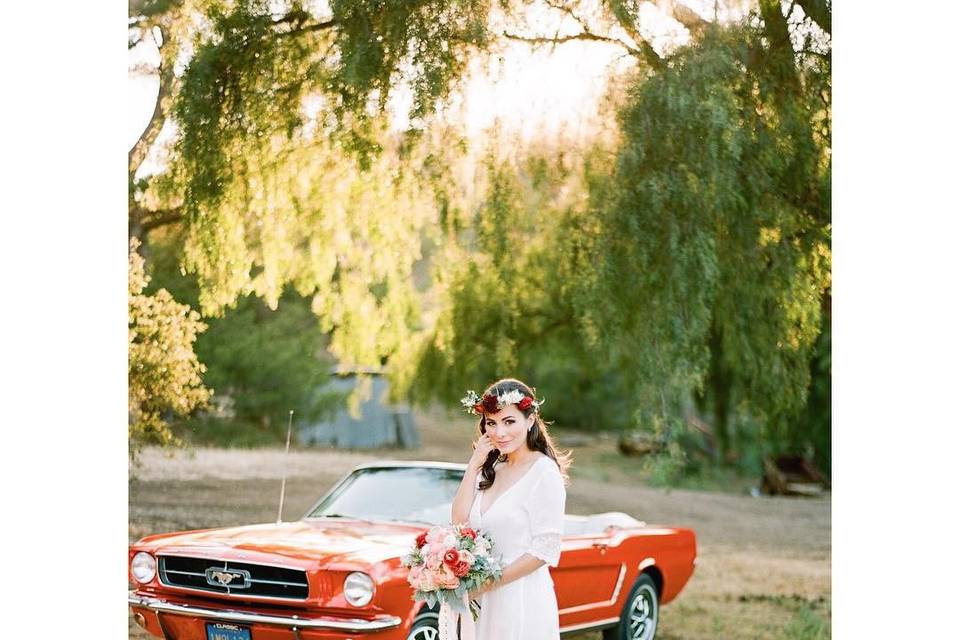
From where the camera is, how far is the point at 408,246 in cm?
862

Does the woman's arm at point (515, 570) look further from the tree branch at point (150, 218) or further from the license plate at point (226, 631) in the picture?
the tree branch at point (150, 218)

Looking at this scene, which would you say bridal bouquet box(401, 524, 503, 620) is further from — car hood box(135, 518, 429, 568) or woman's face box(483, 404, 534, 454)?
car hood box(135, 518, 429, 568)

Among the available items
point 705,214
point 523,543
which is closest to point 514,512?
point 523,543

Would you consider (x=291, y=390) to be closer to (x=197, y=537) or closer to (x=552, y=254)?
(x=552, y=254)

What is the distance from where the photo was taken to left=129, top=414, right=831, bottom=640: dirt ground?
858 centimetres

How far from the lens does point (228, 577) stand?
5.59 metres

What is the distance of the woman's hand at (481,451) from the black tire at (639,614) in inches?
114

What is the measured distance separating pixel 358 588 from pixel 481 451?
1.30 m

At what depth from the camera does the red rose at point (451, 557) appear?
13.5 ft

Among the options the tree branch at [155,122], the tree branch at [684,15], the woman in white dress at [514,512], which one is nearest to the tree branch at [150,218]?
the tree branch at [155,122]

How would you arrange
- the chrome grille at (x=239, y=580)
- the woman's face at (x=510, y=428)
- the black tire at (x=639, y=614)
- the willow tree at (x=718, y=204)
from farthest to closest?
the willow tree at (x=718, y=204) → the black tire at (x=639, y=614) → the chrome grille at (x=239, y=580) → the woman's face at (x=510, y=428)

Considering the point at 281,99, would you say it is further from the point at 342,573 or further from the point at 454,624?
the point at 454,624
